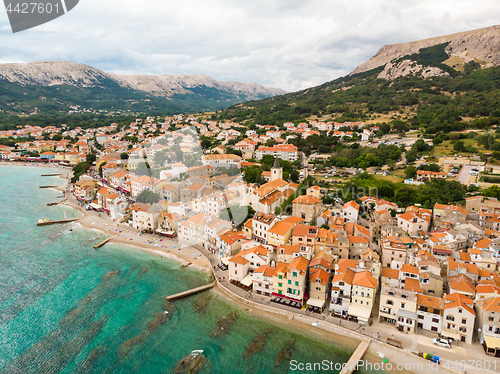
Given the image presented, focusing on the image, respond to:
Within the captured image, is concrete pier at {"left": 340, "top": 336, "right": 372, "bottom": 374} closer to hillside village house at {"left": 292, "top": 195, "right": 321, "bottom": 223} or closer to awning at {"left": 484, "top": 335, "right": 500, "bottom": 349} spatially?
awning at {"left": 484, "top": 335, "right": 500, "bottom": 349}

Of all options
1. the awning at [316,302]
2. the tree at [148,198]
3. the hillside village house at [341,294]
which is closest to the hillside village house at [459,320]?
the hillside village house at [341,294]

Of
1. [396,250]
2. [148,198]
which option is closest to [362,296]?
[396,250]

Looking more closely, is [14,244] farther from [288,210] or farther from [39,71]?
[39,71]

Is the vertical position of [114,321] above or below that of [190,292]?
above

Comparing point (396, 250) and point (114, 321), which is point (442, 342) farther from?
point (114, 321)

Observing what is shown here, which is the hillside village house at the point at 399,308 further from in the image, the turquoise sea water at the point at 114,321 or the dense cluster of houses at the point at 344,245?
the turquoise sea water at the point at 114,321

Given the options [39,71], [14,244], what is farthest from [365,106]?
[39,71]
